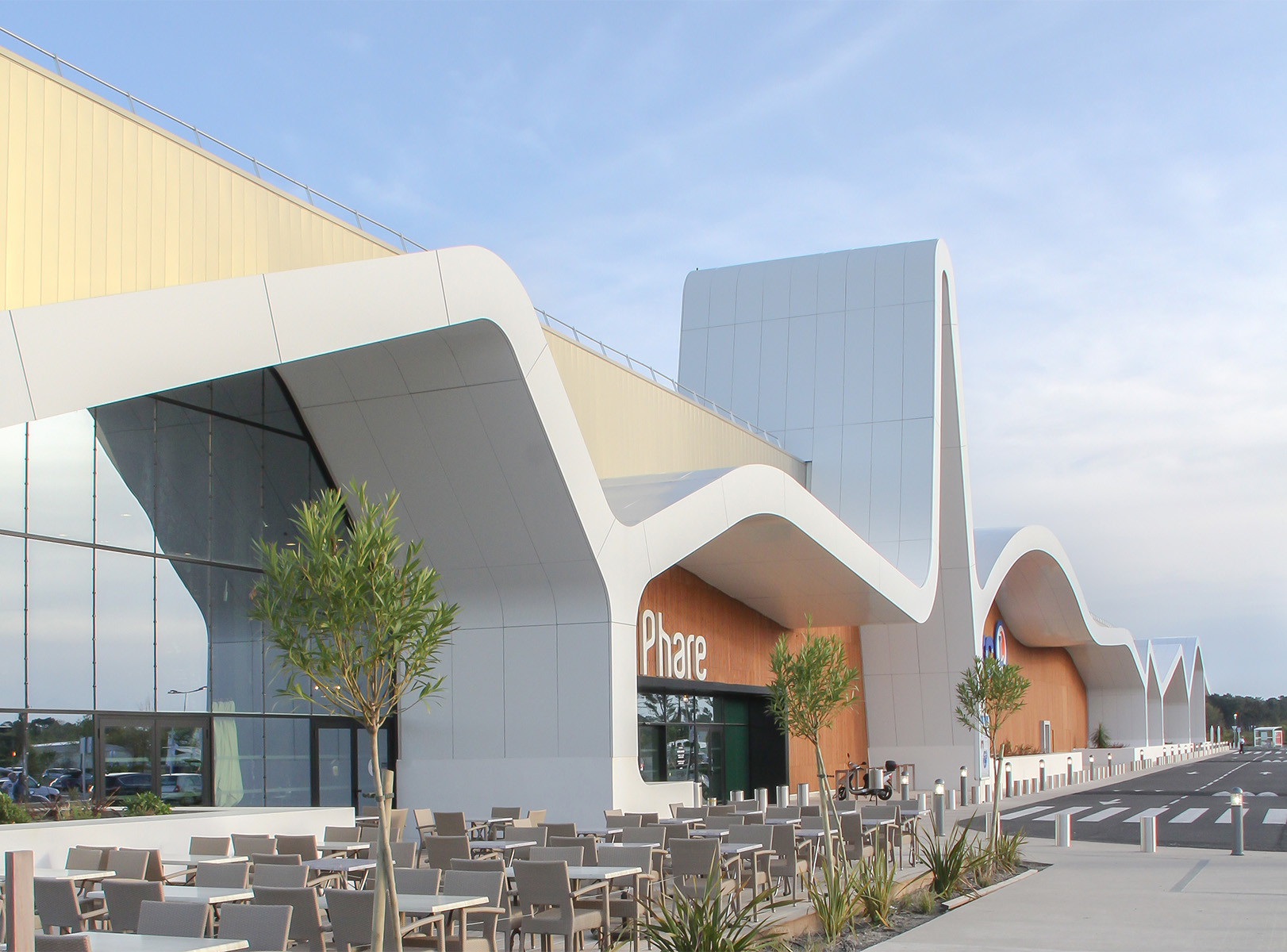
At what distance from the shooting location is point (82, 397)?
10.6 metres

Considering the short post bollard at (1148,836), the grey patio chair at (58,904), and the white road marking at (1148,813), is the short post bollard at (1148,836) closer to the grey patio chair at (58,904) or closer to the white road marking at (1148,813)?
the white road marking at (1148,813)

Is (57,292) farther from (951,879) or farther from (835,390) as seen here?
(835,390)

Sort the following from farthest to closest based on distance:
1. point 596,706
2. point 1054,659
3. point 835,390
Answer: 1. point 1054,659
2. point 835,390
3. point 596,706

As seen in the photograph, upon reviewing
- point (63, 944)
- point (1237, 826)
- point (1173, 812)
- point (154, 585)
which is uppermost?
point (154, 585)

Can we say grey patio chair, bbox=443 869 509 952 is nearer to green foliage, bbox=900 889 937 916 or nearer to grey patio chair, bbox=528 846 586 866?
grey patio chair, bbox=528 846 586 866

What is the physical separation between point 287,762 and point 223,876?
941cm

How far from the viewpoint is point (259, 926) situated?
761cm

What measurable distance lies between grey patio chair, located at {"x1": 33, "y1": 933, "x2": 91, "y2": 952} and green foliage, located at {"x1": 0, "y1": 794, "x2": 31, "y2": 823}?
836cm

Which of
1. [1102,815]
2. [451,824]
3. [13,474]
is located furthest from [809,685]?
[1102,815]

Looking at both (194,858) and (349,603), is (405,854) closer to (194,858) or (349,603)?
(194,858)

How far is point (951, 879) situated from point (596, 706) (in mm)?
6693

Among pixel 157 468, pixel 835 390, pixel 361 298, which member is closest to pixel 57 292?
pixel 361 298

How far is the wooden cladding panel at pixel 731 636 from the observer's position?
2769 cm

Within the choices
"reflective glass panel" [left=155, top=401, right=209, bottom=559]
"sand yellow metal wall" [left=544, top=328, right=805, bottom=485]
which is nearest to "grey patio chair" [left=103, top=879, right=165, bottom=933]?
"reflective glass panel" [left=155, top=401, right=209, bottom=559]
